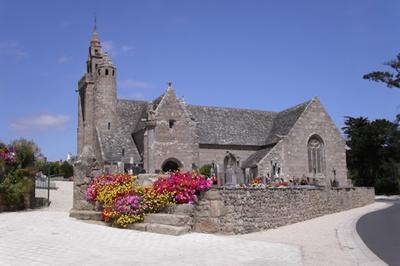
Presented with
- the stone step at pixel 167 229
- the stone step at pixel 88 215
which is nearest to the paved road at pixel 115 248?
the stone step at pixel 167 229

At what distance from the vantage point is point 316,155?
39469 millimetres

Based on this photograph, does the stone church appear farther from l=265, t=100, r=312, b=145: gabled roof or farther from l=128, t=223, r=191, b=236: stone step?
l=128, t=223, r=191, b=236: stone step

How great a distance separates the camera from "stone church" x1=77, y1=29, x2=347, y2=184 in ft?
110

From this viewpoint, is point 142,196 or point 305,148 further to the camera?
point 305,148

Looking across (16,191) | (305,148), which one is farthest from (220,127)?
(16,191)

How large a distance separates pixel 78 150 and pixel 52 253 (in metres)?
30.2

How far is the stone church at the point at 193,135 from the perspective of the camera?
3344cm

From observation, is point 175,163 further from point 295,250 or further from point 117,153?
point 295,250

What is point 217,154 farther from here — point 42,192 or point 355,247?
point 355,247

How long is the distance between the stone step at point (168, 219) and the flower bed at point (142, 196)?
271mm

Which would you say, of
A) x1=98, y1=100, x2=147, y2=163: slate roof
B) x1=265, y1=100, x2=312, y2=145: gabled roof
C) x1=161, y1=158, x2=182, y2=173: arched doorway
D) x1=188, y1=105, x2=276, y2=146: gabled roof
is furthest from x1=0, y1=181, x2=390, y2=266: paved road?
x1=265, y1=100, x2=312, y2=145: gabled roof

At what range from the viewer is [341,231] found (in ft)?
51.4

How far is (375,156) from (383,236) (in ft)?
131

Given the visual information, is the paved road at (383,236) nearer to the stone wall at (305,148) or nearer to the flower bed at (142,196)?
the flower bed at (142,196)
